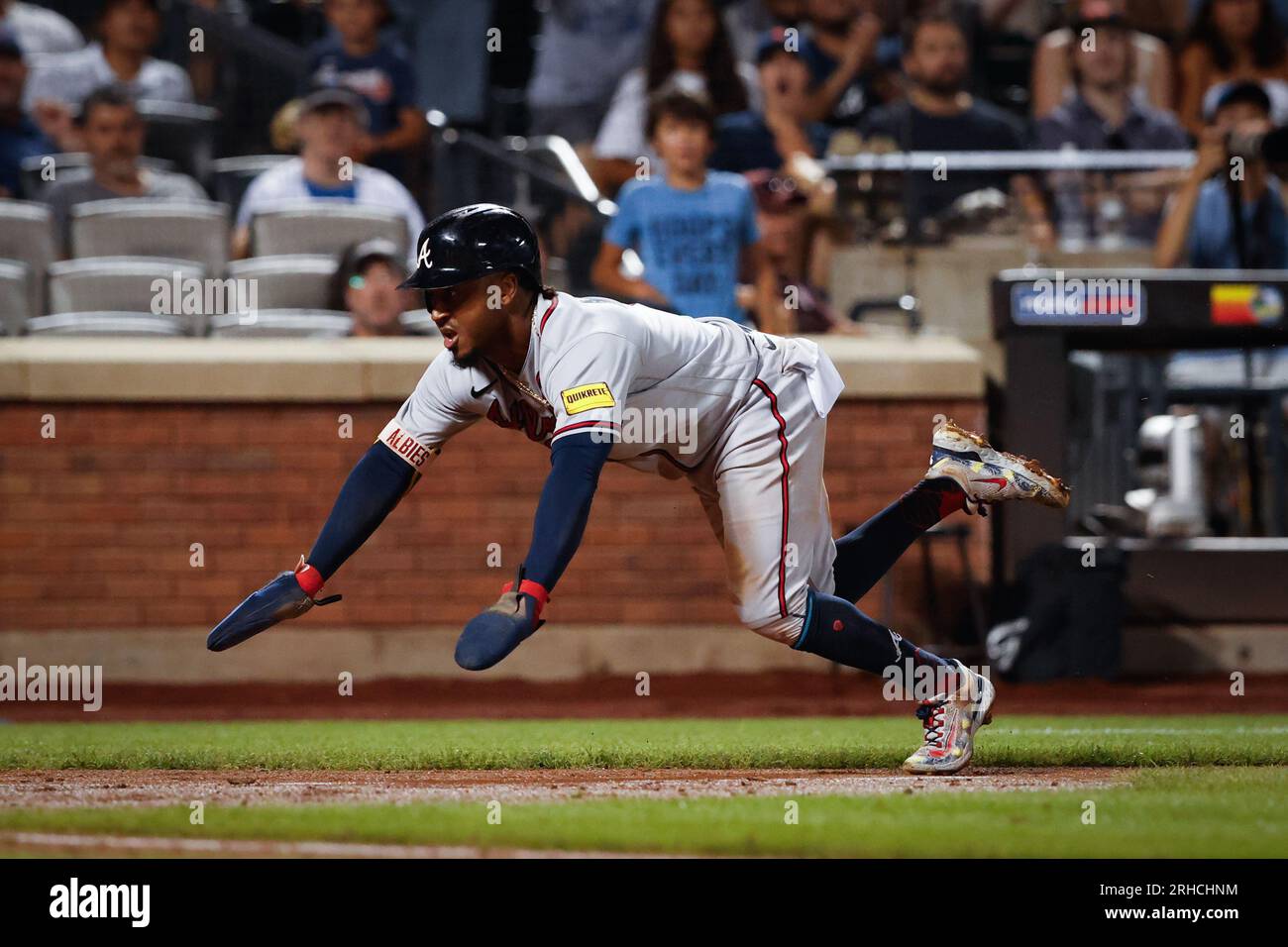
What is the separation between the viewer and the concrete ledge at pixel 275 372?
1027 cm

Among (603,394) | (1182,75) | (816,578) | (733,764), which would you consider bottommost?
(733,764)

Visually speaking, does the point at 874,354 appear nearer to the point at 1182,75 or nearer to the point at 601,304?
the point at 1182,75

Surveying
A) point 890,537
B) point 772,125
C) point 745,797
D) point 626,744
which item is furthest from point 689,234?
point 745,797

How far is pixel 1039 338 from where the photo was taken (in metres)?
10.2

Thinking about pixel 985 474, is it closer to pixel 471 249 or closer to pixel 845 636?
pixel 845 636

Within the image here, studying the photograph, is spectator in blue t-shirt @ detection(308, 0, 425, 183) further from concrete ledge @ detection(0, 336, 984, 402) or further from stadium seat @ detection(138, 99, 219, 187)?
concrete ledge @ detection(0, 336, 984, 402)

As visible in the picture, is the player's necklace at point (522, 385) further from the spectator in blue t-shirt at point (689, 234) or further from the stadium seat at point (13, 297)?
the stadium seat at point (13, 297)

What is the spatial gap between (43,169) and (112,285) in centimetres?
148

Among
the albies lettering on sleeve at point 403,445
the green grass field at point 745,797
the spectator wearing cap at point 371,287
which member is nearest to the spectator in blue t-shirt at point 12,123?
the spectator wearing cap at point 371,287

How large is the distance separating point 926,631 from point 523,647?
7.93ft

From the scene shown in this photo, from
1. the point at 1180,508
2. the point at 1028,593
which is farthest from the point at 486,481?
the point at 1180,508

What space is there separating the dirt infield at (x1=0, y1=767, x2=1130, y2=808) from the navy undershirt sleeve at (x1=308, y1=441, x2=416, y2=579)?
739 mm

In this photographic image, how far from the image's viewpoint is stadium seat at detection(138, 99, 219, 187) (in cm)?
1235

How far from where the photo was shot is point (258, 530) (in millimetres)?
10461
